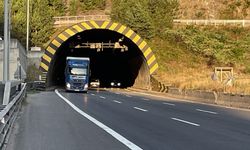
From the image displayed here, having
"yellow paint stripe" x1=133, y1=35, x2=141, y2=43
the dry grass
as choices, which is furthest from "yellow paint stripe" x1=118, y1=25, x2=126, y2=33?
the dry grass

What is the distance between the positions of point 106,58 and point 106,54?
4221mm

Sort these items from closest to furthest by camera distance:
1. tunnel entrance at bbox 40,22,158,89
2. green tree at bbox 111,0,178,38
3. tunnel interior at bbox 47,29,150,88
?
tunnel entrance at bbox 40,22,158,89, tunnel interior at bbox 47,29,150,88, green tree at bbox 111,0,178,38

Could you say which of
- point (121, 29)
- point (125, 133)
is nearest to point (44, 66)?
point (121, 29)

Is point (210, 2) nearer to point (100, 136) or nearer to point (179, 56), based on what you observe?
point (179, 56)

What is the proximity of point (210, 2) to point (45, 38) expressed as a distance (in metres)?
47.7

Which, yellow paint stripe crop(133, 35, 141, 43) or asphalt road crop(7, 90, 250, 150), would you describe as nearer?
asphalt road crop(7, 90, 250, 150)

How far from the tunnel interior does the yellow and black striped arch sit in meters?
1.79

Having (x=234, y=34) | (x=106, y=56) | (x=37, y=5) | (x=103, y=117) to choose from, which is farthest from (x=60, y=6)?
(x=103, y=117)

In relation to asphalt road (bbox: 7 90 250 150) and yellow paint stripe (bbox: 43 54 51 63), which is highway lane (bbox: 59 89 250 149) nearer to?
asphalt road (bbox: 7 90 250 150)

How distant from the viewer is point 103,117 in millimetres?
18188

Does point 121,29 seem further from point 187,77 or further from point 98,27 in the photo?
point 187,77

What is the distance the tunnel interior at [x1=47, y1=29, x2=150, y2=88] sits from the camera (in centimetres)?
5703

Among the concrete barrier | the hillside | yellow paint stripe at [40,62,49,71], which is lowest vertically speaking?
the concrete barrier

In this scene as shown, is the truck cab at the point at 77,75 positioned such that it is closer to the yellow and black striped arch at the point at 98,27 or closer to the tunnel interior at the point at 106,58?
the yellow and black striped arch at the point at 98,27
